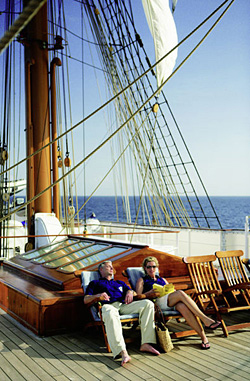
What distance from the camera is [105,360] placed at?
136 inches

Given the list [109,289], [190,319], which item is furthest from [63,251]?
[190,319]

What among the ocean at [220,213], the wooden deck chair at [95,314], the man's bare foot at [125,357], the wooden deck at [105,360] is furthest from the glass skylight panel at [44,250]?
the ocean at [220,213]

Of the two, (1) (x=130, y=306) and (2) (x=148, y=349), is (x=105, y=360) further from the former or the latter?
(1) (x=130, y=306)

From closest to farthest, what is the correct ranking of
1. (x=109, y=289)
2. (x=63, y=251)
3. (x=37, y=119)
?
(x=109, y=289), (x=63, y=251), (x=37, y=119)

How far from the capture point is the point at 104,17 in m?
8.26

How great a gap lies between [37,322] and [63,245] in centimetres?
187

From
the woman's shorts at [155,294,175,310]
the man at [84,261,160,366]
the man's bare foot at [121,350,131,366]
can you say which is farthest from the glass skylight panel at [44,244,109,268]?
the man's bare foot at [121,350,131,366]

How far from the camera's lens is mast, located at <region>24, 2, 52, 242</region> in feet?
23.1

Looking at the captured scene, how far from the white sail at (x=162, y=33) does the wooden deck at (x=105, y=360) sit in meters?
2.76

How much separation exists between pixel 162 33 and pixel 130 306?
10.1 ft

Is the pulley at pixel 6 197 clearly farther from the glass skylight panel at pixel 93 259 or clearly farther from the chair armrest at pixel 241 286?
the chair armrest at pixel 241 286

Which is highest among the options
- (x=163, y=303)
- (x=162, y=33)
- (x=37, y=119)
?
(x=162, y=33)

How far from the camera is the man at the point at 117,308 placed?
348 centimetres

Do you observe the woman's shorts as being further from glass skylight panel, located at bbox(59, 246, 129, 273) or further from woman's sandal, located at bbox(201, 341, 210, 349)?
glass skylight panel, located at bbox(59, 246, 129, 273)
